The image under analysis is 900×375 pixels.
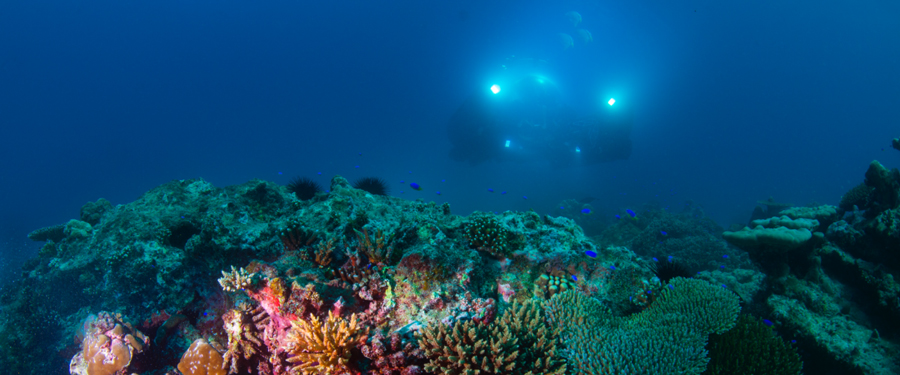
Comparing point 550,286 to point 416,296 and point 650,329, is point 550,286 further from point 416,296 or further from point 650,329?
point 416,296

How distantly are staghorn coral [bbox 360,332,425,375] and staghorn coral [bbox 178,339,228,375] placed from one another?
2520mm

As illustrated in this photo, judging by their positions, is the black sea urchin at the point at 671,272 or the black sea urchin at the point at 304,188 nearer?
the black sea urchin at the point at 671,272

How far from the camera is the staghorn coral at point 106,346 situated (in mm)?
4922

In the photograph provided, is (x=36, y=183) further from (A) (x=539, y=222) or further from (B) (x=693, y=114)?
(B) (x=693, y=114)

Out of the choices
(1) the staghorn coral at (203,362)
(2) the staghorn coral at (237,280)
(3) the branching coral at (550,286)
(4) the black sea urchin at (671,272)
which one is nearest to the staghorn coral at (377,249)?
(2) the staghorn coral at (237,280)

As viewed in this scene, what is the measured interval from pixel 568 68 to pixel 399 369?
178 feet

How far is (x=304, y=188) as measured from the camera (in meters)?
8.27

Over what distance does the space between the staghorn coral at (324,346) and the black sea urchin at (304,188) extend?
498 cm

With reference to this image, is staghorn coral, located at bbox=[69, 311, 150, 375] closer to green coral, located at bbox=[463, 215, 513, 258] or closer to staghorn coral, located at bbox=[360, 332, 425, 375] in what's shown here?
staghorn coral, located at bbox=[360, 332, 425, 375]

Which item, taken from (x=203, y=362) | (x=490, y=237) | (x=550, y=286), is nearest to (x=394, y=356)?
(x=490, y=237)

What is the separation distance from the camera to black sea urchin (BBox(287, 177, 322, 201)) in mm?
8180

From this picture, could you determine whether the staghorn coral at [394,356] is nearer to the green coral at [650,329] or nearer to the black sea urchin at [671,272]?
the green coral at [650,329]

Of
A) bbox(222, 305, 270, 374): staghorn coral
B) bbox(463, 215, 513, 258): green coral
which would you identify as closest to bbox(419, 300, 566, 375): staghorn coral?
bbox(463, 215, 513, 258): green coral

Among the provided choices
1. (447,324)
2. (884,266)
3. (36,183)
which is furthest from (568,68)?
(36,183)
